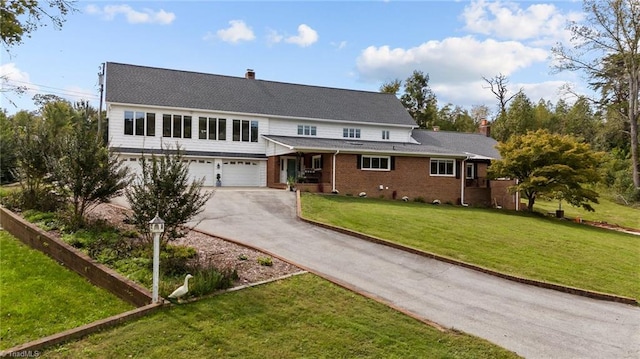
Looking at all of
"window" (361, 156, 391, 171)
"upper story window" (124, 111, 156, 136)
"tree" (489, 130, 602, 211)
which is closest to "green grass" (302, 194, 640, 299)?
"window" (361, 156, 391, 171)

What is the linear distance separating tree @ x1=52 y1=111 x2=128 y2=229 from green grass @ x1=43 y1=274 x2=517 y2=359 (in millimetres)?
5127

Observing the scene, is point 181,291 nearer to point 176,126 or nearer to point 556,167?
point 176,126

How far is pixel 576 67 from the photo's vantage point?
115 ft

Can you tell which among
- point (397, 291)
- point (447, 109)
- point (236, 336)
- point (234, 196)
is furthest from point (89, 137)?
point (447, 109)

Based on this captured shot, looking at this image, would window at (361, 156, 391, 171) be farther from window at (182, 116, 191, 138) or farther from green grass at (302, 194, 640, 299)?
window at (182, 116, 191, 138)

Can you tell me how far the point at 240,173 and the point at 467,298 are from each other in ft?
71.4

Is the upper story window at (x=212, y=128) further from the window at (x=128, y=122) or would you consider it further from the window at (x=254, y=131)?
the window at (x=128, y=122)

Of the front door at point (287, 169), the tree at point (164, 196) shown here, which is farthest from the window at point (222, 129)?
the tree at point (164, 196)

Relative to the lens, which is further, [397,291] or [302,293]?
[397,291]

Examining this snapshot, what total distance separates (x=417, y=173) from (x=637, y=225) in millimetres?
14947

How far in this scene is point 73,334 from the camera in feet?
17.5

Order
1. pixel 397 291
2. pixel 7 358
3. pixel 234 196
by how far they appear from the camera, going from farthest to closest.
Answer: pixel 234 196 → pixel 397 291 → pixel 7 358

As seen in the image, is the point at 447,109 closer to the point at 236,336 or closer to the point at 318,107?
the point at 318,107

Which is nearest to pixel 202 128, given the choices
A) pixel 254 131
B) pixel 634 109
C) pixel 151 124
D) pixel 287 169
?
pixel 151 124
